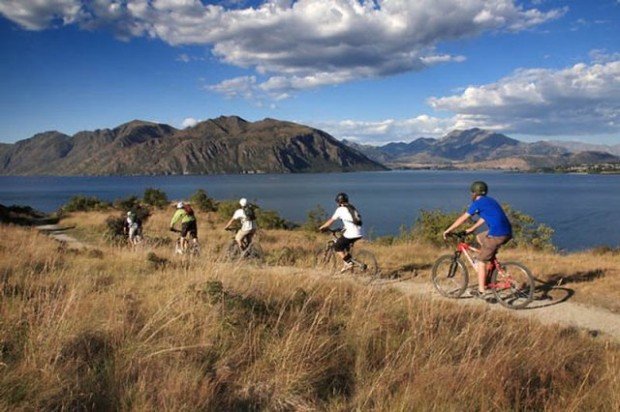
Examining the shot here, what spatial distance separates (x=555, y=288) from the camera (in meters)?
11.2

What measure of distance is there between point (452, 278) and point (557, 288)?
2.57 metres

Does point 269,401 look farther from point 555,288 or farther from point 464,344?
point 555,288

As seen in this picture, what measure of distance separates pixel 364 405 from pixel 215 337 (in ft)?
6.20

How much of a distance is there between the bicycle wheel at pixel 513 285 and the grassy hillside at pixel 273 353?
6.60 feet

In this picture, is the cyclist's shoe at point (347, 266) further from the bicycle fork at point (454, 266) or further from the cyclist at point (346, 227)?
the bicycle fork at point (454, 266)

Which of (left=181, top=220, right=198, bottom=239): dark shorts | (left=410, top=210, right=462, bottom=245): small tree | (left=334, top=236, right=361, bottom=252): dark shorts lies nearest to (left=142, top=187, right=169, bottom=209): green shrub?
(left=410, top=210, right=462, bottom=245): small tree

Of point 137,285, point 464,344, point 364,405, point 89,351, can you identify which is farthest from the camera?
point 137,285

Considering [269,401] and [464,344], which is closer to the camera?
[269,401]

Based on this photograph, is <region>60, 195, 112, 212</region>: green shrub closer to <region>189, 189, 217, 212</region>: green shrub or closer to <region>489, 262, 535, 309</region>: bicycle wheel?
<region>189, 189, 217, 212</region>: green shrub

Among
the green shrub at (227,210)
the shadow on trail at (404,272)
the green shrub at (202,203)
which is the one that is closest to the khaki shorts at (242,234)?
the shadow on trail at (404,272)

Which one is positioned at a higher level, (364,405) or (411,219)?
(364,405)

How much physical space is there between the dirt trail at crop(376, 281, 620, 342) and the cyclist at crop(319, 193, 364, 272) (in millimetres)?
2085

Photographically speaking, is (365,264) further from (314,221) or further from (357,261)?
(314,221)

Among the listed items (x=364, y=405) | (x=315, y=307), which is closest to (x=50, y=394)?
(x=364, y=405)
